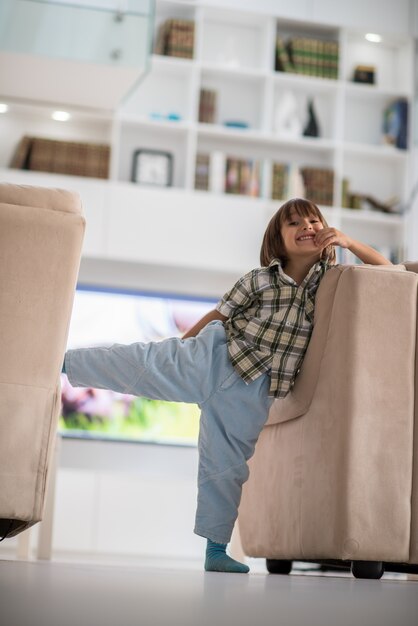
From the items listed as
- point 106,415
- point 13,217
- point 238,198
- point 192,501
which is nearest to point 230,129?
point 238,198

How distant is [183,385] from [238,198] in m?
3.08

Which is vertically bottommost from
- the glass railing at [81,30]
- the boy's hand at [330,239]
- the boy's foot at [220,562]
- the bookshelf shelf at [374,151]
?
the boy's foot at [220,562]

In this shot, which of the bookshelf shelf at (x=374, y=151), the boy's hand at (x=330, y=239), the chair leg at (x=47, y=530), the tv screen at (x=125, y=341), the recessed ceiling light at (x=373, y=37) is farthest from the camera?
the recessed ceiling light at (x=373, y=37)

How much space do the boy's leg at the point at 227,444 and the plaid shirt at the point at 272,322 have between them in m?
0.04

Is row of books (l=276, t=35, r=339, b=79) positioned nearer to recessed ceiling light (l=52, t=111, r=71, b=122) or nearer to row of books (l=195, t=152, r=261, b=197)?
row of books (l=195, t=152, r=261, b=197)

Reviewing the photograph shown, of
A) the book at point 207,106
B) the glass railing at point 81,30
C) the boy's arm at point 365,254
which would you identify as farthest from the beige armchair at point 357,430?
the book at point 207,106

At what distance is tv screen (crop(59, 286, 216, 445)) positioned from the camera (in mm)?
4934

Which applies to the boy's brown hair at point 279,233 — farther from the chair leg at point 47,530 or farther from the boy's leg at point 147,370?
the chair leg at point 47,530

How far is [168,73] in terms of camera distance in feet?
17.7

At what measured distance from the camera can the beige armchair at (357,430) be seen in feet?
6.39

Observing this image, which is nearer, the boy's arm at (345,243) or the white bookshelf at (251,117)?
the boy's arm at (345,243)

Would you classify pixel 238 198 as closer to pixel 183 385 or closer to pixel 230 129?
pixel 230 129

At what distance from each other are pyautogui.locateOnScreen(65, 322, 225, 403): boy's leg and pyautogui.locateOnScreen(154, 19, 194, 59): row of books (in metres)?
3.46

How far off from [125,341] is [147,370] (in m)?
2.93
